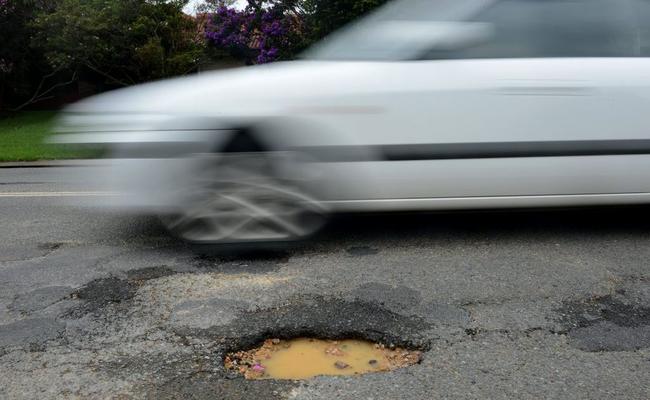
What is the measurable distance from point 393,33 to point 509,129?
97 centimetres

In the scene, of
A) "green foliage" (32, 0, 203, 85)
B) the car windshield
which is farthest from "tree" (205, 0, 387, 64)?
the car windshield

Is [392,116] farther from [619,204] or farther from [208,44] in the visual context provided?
[208,44]

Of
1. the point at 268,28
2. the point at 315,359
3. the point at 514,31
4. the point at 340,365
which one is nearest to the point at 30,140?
the point at 268,28

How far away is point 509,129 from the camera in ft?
12.6

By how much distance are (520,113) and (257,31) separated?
18392mm

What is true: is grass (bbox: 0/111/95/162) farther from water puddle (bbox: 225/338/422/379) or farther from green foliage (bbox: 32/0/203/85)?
green foliage (bbox: 32/0/203/85)

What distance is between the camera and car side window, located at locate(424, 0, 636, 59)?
390 centimetres

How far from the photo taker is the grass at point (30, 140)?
4321 millimetres

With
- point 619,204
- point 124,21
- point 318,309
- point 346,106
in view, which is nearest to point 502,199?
point 619,204

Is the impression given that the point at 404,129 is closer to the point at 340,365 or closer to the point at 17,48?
the point at 340,365

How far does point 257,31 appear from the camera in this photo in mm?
21109

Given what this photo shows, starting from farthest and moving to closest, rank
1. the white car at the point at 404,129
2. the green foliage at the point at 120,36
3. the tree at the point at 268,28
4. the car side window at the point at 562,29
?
the tree at the point at 268,28 → the green foliage at the point at 120,36 → the car side window at the point at 562,29 → the white car at the point at 404,129

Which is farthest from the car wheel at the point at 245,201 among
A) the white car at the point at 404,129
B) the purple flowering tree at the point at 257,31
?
the purple flowering tree at the point at 257,31

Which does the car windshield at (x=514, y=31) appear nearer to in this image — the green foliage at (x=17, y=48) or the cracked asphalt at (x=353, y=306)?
the cracked asphalt at (x=353, y=306)
